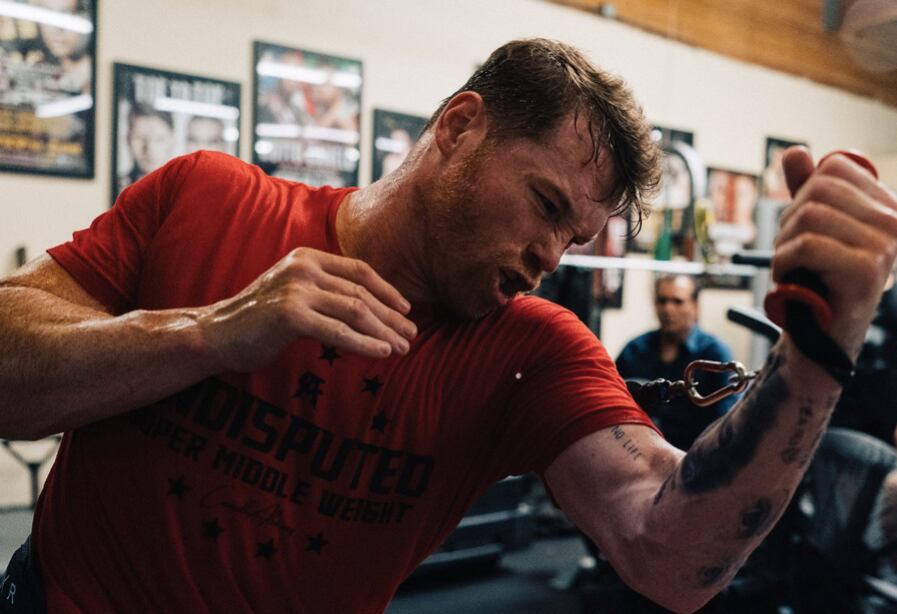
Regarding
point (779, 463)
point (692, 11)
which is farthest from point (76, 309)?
point (692, 11)

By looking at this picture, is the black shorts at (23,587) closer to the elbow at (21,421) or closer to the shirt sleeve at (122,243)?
the elbow at (21,421)

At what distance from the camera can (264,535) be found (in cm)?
103

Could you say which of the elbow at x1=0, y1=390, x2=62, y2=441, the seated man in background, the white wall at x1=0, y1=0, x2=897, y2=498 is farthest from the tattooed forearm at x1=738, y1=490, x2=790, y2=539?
the white wall at x1=0, y1=0, x2=897, y2=498

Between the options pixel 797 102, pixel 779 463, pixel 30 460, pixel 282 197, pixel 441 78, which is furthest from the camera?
pixel 797 102

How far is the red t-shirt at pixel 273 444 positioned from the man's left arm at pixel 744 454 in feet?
0.22

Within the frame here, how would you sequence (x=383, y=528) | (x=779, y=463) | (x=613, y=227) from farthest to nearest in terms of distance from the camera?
(x=613, y=227) < (x=383, y=528) < (x=779, y=463)

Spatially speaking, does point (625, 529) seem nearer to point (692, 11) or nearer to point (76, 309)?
point (76, 309)

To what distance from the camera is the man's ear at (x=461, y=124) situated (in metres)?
1.18

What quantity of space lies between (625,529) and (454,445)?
0.88 ft

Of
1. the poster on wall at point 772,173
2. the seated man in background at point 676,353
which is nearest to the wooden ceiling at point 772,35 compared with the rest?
the poster on wall at point 772,173

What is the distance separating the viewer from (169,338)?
91 centimetres

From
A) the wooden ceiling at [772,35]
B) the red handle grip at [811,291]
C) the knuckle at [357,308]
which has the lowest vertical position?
the knuckle at [357,308]

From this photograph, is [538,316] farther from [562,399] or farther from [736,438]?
[736,438]

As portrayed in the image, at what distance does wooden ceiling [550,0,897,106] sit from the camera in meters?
5.06
